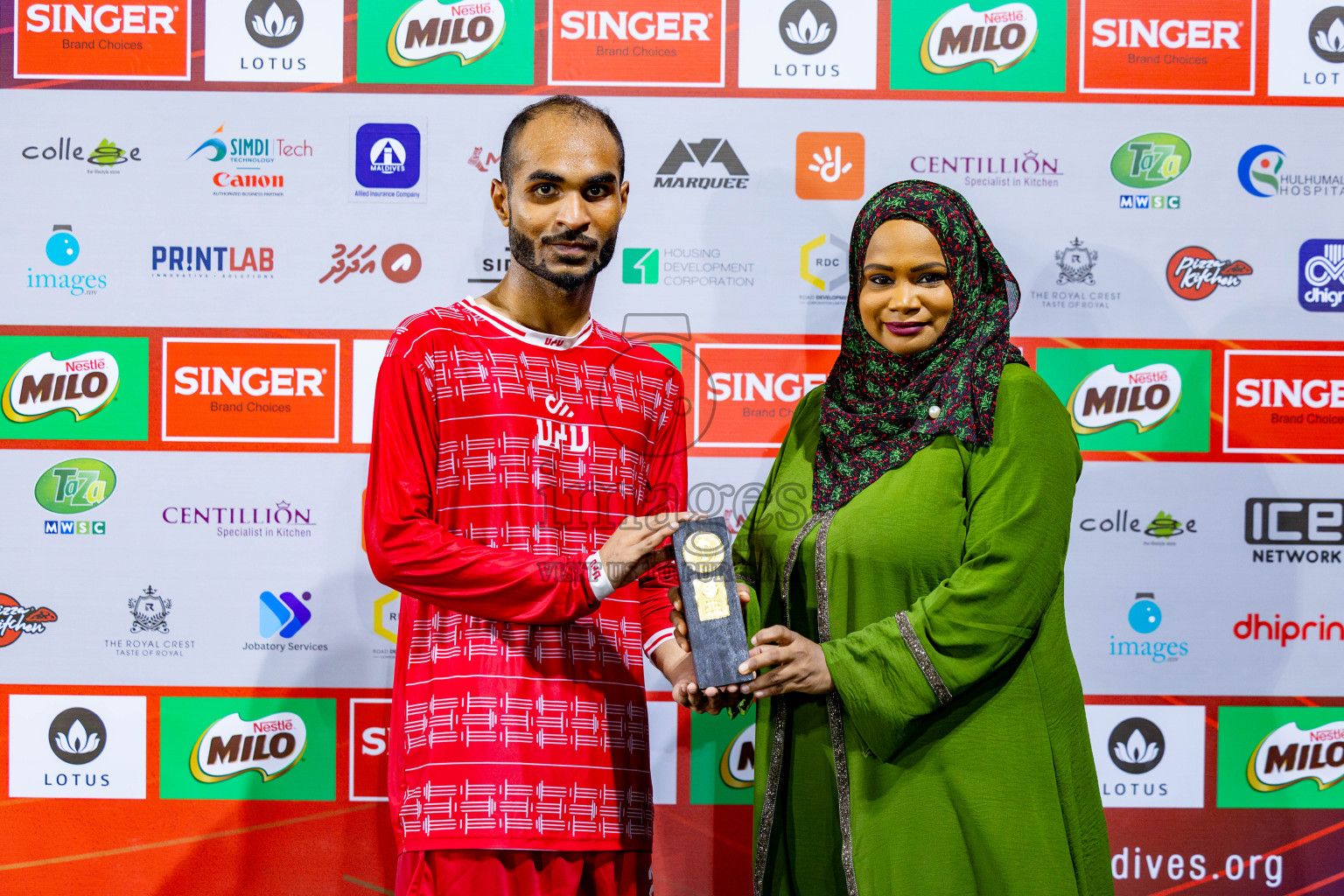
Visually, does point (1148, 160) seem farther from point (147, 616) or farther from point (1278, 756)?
point (147, 616)

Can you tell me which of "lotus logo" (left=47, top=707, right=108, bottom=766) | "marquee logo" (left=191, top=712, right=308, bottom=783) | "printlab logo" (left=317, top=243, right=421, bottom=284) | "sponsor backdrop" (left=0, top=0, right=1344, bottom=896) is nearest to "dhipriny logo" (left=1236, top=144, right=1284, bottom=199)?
"sponsor backdrop" (left=0, top=0, right=1344, bottom=896)

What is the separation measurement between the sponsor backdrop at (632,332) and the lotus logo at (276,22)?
0.01 meters

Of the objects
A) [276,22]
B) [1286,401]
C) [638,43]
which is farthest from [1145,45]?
[276,22]

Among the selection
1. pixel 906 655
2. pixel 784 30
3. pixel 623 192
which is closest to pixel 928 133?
pixel 784 30

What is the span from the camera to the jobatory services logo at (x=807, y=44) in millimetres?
2742

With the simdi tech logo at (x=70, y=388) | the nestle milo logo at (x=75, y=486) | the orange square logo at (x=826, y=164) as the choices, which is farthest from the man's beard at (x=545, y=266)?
the nestle milo logo at (x=75, y=486)

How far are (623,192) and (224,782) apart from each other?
210 centimetres

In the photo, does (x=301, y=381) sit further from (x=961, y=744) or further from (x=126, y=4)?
(x=961, y=744)

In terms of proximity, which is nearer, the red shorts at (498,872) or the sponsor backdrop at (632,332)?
the red shorts at (498,872)

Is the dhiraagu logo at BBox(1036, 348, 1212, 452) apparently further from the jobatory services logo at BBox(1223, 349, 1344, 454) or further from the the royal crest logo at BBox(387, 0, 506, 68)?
the the royal crest logo at BBox(387, 0, 506, 68)

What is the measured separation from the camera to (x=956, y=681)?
66.2 inches

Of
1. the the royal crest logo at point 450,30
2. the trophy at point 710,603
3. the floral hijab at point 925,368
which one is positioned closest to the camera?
the trophy at point 710,603

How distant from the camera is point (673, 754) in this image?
2812 mm

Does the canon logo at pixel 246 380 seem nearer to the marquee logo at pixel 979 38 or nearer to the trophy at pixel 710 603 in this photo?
the trophy at pixel 710 603
